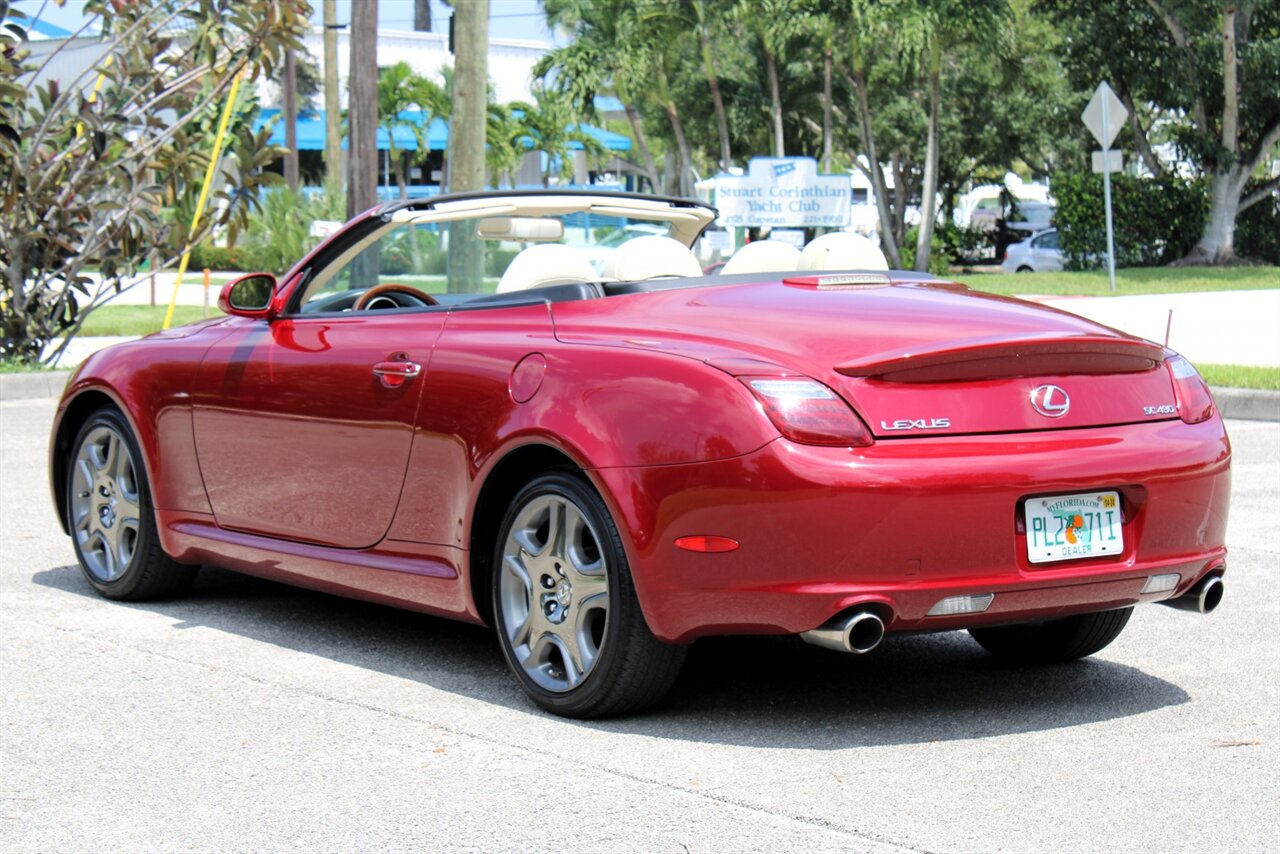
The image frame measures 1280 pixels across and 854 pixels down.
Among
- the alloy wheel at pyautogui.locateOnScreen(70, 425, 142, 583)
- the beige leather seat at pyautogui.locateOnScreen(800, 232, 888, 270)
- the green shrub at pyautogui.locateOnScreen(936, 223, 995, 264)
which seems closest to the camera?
Answer: the beige leather seat at pyautogui.locateOnScreen(800, 232, 888, 270)

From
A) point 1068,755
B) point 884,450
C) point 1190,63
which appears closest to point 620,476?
point 884,450

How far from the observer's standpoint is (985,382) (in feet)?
15.2

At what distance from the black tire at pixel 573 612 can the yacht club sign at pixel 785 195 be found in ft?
65.9

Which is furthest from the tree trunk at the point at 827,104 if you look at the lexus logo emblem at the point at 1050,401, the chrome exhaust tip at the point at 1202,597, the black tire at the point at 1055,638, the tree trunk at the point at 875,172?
the lexus logo emblem at the point at 1050,401

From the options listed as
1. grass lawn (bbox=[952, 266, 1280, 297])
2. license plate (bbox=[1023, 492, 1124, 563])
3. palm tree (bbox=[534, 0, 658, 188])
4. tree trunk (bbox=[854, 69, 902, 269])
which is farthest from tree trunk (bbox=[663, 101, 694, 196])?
license plate (bbox=[1023, 492, 1124, 563])

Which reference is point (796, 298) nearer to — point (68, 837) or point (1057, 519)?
point (1057, 519)

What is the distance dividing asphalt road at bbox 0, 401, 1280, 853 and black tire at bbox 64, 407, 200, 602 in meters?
0.15

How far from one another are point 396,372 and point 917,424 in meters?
1.68

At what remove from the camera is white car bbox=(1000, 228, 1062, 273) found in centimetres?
3772

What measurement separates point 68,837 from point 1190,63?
34.8 meters

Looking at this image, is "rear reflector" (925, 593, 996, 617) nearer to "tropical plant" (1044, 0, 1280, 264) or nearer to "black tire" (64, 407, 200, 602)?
"black tire" (64, 407, 200, 602)

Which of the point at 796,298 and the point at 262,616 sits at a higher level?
the point at 796,298

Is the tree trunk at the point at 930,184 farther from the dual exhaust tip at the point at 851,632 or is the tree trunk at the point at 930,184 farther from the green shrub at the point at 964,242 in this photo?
the dual exhaust tip at the point at 851,632

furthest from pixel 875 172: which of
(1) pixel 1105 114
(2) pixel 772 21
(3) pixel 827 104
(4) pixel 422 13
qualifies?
(4) pixel 422 13
